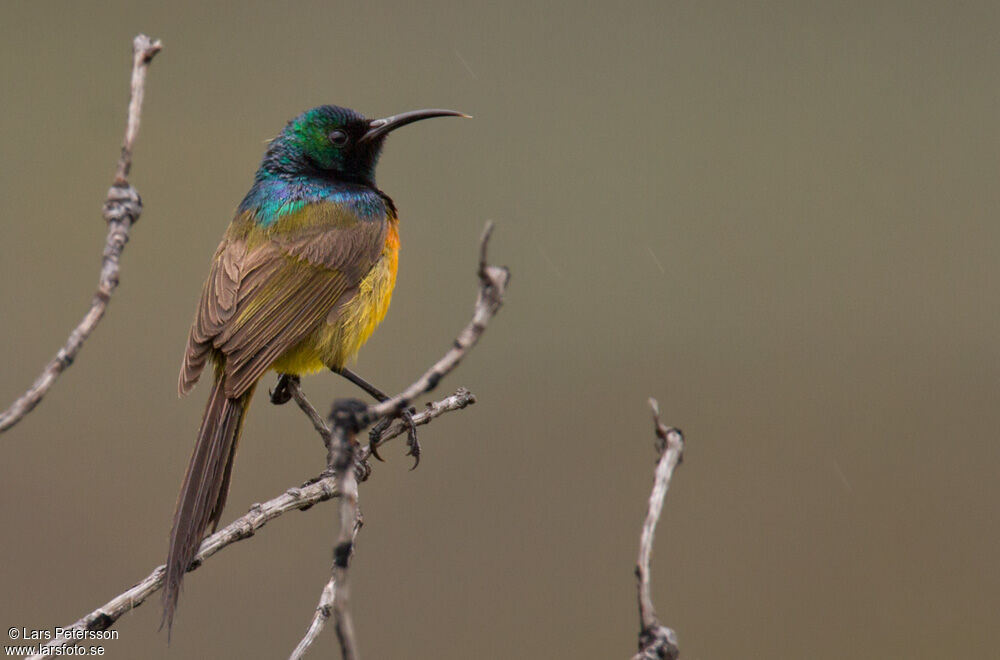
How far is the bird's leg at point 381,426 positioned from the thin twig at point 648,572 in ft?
3.11

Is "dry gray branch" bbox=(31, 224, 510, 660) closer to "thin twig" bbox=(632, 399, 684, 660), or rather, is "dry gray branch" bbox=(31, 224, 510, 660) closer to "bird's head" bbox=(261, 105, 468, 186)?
"thin twig" bbox=(632, 399, 684, 660)

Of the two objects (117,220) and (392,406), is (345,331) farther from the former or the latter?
(392,406)

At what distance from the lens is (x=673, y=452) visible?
4.43 ft

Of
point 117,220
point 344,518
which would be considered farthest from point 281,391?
point 344,518

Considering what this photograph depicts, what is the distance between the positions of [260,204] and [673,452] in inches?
119

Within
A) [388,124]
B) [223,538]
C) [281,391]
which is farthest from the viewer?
[388,124]

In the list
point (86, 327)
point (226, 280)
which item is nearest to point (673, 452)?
point (86, 327)

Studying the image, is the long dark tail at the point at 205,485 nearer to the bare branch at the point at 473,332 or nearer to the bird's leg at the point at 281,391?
the bird's leg at the point at 281,391

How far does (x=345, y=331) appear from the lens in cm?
386

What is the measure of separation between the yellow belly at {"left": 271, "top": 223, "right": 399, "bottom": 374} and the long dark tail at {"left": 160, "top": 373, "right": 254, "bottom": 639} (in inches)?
16.9

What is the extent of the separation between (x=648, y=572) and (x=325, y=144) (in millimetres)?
3256

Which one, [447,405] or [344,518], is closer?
[344,518]

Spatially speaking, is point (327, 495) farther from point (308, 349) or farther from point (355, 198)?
point (355, 198)

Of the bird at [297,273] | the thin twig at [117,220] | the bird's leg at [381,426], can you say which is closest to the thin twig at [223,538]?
the bird's leg at [381,426]
